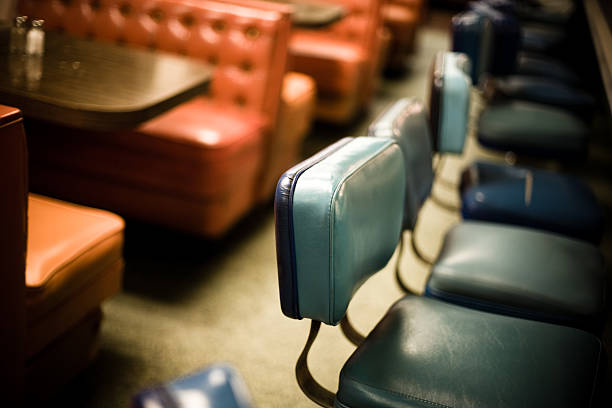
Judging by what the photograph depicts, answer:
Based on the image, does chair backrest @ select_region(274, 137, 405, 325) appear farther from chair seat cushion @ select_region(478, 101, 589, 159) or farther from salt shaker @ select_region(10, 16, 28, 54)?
chair seat cushion @ select_region(478, 101, 589, 159)

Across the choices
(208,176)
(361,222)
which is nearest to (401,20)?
(208,176)

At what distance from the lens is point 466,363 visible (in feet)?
4.45

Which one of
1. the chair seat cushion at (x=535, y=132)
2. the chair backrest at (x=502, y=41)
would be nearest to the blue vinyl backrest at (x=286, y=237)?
the chair seat cushion at (x=535, y=132)

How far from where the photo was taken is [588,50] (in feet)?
17.5

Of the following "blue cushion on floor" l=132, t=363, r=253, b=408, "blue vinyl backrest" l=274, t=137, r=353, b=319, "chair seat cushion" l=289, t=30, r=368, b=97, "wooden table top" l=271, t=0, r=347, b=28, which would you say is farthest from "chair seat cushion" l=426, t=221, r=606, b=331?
"chair seat cushion" l=289, t=30, r=368, b=97

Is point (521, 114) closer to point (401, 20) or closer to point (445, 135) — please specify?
point (445, 135)

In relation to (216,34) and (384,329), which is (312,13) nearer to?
(216,34)

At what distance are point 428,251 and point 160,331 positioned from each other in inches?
53.4

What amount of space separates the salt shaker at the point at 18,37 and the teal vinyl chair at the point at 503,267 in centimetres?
130

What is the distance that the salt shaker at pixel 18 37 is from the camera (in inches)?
87.9

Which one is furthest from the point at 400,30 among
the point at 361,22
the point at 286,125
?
the point at 286,125

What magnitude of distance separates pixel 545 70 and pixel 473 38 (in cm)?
135

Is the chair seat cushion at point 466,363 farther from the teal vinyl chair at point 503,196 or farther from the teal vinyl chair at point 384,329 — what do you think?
the teal vinyl chair at point 503,196

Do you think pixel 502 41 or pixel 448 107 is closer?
pixel 448 107
